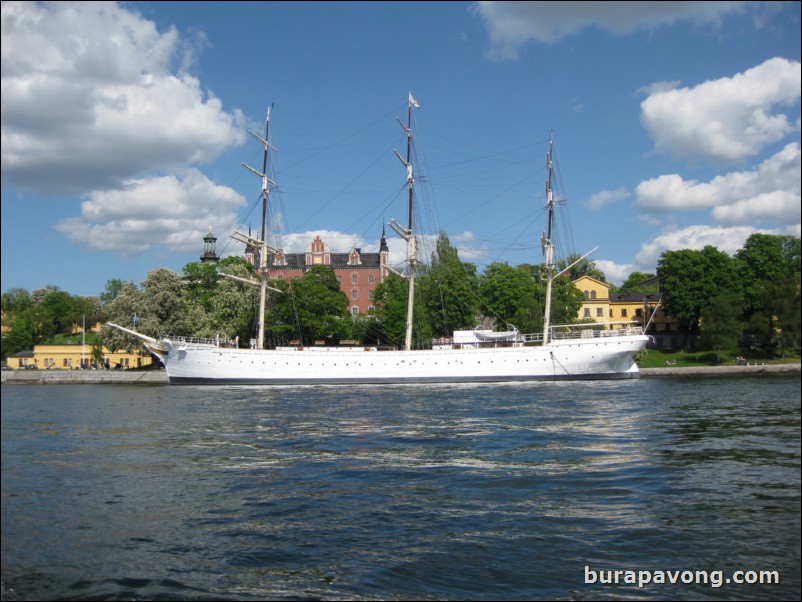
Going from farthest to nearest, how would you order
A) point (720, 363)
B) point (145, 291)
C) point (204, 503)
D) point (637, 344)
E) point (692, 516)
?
point (145, 291), point (720, 363), point (637, 344), point (204, 503), point (692, 516)

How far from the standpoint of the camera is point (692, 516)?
10617 millimetres

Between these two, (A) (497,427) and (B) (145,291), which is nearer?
(A) (497,427)

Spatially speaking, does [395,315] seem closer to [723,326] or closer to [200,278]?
[200,278]

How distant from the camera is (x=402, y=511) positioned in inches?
470

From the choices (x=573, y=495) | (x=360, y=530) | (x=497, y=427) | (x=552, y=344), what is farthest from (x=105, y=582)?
(x=552, y=344)

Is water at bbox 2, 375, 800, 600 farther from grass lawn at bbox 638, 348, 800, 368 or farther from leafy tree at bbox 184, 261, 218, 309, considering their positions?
leafy tree at bbox 184, 261, 218, 309

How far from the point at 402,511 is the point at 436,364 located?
45.9 metres

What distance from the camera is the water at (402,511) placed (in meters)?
8.22

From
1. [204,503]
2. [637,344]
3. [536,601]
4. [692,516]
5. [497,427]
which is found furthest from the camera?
Answer: [637,344]

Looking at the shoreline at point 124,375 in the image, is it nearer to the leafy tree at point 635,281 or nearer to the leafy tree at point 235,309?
the leafy tree at point 235,309

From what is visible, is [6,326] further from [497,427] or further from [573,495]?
[573,495]

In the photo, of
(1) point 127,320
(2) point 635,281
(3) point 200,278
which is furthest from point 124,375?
(2) point 635,281

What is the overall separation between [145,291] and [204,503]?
68.9m

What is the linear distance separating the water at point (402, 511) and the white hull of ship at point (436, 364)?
1372 inches
